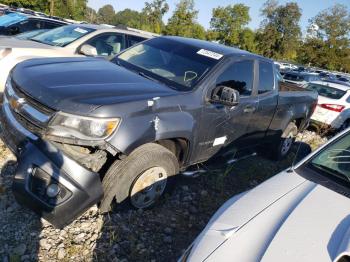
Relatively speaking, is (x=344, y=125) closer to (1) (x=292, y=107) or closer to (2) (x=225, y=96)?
(1) (x=292, y=107)

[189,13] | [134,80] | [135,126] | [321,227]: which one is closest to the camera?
[321,227]

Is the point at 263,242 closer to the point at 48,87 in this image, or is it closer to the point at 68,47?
the point at 48,87

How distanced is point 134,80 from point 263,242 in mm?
2287

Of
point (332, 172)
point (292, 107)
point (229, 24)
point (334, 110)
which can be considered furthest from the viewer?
point (229, 24)

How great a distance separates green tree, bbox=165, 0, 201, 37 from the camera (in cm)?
4675

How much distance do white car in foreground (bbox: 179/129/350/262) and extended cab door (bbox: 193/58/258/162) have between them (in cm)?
129

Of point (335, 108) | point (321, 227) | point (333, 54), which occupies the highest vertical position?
point (321, 227)

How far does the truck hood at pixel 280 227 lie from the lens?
2.09 meters

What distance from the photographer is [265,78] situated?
209 inches

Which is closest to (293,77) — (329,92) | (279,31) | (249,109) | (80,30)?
(329,92)

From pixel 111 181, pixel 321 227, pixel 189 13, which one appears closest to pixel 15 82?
Result: pixel 111 181

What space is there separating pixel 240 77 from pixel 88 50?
3.03 m

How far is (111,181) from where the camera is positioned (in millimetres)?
3281

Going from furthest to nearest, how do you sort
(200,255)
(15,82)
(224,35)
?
(224,35) < (15,82) < (200,255)
